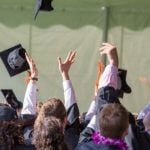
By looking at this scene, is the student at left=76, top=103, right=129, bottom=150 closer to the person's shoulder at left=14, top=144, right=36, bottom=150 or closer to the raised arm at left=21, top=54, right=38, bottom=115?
the person's shoulder at left=14, top=144, right=36, bottom=150

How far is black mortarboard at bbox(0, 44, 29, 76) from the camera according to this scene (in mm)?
5694

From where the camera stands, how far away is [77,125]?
4.17 metres

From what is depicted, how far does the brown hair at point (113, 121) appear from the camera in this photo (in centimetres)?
336

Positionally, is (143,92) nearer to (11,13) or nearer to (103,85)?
(11,13)

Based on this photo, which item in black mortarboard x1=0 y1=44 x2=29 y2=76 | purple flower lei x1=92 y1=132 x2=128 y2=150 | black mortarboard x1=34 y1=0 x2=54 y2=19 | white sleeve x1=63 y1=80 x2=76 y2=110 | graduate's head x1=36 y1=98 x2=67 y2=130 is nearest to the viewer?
purple flower lei x1=92 y1=132 x2=128 y2=150

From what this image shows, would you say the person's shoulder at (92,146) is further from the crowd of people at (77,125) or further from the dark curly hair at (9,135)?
the dark curly hair at (9,135)

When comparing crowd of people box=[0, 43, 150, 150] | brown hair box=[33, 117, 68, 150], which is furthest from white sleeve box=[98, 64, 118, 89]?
brown hair box=[33, 117, 68, 150]

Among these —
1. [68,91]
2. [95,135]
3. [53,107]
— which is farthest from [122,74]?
[95,135]

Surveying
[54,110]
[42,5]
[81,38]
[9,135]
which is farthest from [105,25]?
[9,135]

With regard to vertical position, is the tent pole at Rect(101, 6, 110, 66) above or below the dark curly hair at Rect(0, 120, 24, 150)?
below

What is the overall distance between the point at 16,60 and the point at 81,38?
262 centimetres

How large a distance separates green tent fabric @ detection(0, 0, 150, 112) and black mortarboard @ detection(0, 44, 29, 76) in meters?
2.25

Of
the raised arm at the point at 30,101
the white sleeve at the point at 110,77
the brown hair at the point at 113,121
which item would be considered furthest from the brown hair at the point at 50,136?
the raised arm at the point at 30,101

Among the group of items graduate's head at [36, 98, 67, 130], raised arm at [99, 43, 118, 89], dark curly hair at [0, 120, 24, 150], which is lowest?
dark curly hair at [0, 120, 24, 150]
